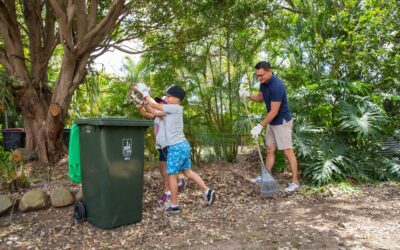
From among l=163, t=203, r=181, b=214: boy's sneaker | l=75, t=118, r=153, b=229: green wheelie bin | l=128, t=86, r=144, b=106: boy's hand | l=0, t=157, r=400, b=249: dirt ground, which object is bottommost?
l=0, t=157, r=400, b=249: dirt ground

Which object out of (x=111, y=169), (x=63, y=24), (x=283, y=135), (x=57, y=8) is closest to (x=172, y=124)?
(x=111, y=169)

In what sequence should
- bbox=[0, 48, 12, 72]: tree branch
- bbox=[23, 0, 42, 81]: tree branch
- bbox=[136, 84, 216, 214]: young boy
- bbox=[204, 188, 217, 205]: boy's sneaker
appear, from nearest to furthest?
bbox=[136, 84, 216, 214]: young boy → bbox=[204, 188, 217, 205]: boy's sneaker → bbox=[0, 48, 12, 72]: tree branch → bbox=[23, 0, 42, 81]: tree branch

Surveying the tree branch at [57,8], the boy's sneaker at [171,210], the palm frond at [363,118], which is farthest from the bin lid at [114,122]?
the palm frond at [363,118]

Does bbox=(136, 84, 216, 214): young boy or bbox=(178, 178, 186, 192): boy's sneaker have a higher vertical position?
bbox=(136, 84, 216, 214): young boy

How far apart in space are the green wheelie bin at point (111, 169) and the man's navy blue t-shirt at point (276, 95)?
1.97 meters

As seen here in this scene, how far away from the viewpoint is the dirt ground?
312 cm

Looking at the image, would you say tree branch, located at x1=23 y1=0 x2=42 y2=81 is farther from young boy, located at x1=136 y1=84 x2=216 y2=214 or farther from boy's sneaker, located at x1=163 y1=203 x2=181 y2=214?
boy's sneaker, located at x1=163 y1=203 x2=181 y2=214

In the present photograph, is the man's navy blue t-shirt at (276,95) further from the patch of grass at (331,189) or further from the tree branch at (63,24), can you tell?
the tree branch at (63,24)

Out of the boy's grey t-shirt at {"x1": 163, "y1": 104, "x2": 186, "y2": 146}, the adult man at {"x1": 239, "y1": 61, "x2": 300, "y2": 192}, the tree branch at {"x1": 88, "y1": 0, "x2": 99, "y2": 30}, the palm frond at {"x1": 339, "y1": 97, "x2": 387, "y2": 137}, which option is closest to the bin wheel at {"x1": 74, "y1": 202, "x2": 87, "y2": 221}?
the boy's grey t-shirt at {"x1": 163, "y1": 104, "x2": 186, "y2": 146}

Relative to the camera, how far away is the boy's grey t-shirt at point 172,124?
3.78 m

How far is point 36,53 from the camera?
646 cm

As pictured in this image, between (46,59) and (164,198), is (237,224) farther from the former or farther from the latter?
(46,59)

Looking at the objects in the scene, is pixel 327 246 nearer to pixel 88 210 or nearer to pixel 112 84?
pixel 88 210

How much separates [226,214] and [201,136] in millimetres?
1923
